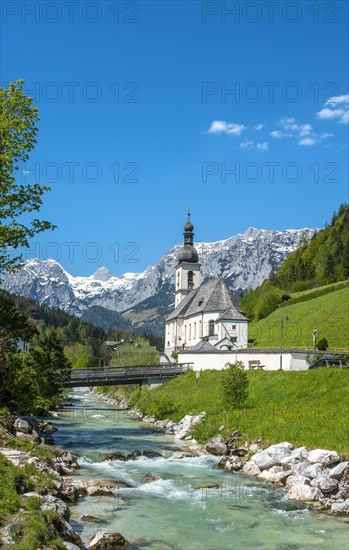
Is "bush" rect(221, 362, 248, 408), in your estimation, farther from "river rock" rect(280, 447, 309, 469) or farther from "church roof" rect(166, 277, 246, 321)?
"church roof" rect(166, 277, 246, 321)

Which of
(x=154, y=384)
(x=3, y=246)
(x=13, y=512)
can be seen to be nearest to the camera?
(x=13, y=512)

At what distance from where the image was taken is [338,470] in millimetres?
20891

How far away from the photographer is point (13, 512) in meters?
13.4

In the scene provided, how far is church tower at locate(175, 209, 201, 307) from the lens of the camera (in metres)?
103

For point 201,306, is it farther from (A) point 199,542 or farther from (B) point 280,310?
(A) point 199,542

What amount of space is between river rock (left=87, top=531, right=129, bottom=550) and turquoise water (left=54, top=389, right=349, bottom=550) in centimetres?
49

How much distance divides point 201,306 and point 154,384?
23.7 m

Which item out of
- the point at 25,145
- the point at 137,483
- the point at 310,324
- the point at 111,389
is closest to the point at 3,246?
the point at 25,145

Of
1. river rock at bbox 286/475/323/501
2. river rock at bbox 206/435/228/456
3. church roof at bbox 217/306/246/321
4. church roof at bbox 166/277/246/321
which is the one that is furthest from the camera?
church roof at bbox 166/277/246/321

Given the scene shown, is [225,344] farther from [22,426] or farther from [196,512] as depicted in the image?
[196,512]

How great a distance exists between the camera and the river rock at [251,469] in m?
24.4

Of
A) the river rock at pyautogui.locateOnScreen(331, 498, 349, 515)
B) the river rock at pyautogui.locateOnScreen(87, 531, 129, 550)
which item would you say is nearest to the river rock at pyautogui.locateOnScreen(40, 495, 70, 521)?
the river rock at pyautogui.locateOnScreen(87, 531, 129, 550)

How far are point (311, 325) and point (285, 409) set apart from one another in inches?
1616

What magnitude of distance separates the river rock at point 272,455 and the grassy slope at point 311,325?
1459 inches
